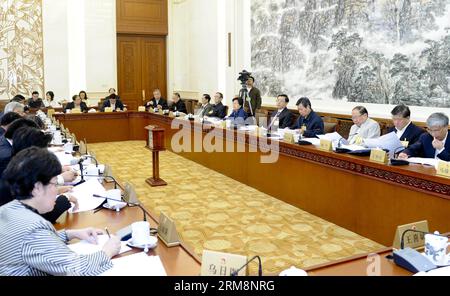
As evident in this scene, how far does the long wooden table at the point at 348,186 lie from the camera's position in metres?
3.05

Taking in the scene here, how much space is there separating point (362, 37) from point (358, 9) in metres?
0.42

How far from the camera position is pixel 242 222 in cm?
422

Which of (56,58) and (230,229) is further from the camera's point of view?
(56,58)

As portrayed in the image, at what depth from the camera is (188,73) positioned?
12.0 m

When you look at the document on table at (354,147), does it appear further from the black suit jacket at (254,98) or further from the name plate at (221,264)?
the black suit jacket at (254,98)

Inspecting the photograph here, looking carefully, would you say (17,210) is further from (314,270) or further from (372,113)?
(372,113)

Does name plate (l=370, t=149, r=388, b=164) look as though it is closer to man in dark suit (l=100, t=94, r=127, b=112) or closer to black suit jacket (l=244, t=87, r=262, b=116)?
black suit jacket (l=244, t=87, r=262, b=116)

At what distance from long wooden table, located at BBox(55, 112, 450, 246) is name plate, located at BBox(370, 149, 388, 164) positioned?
55 millimetres

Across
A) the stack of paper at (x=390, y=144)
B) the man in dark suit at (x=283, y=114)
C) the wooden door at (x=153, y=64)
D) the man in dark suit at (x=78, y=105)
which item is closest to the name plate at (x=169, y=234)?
the stack of paper at (x=390, y=144)

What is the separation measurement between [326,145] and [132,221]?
2403 millimetres

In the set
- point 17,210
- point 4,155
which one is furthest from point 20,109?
point 17,210

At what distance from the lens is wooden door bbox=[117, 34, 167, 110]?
464 inches

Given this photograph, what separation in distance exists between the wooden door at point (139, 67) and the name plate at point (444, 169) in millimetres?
9791

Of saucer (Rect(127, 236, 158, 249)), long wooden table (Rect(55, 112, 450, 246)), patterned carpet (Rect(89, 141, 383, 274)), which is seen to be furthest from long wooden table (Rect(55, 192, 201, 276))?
long wooden table (Rect(55, 112, 450, 246))
